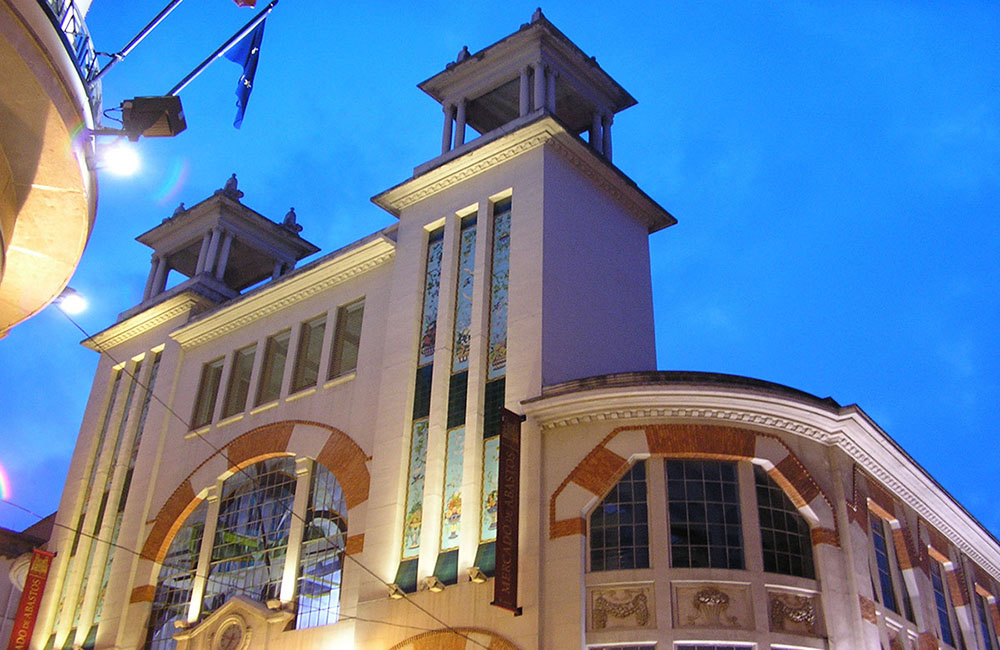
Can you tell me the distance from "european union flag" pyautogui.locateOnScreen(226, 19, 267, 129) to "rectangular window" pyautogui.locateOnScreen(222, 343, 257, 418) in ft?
36.3

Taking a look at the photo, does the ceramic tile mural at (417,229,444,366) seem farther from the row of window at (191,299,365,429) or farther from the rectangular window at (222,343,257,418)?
the rectangular window at (222,343,257,418)

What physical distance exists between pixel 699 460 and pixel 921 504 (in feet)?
24.0

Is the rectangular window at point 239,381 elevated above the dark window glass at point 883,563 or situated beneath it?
elevated above

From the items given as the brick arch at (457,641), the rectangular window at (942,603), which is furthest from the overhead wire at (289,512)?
the rectangular window at (942,603)

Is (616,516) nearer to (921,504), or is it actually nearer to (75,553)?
(921,504)

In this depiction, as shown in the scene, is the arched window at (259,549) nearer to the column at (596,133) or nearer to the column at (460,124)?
the column at (460,124)

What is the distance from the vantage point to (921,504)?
23719 millimetres

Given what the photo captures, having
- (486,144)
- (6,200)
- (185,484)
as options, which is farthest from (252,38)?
(185,484)

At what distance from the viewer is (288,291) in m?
28.5

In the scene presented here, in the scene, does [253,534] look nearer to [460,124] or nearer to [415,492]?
[415,492]

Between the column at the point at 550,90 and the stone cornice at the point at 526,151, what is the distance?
1.53m

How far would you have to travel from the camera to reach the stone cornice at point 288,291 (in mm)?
27016

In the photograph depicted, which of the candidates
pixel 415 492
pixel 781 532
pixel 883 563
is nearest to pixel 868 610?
pixel 781 532

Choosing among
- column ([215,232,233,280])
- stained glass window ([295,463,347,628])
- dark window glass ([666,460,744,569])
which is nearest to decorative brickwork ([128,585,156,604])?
stained glass window ([295,463,347,628])
